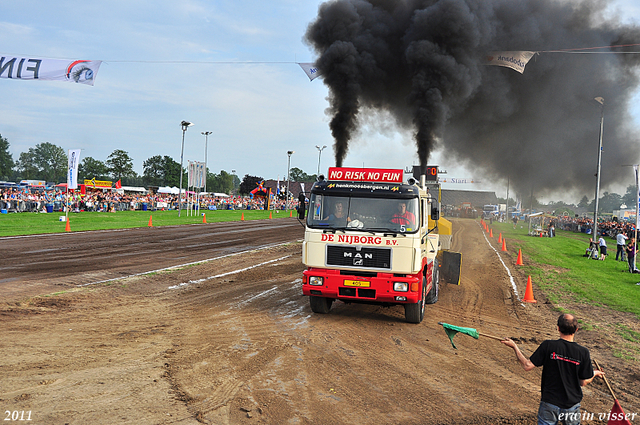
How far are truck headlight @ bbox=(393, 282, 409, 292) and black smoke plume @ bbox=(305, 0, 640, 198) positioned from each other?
1065 cm

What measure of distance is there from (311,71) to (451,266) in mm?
10582

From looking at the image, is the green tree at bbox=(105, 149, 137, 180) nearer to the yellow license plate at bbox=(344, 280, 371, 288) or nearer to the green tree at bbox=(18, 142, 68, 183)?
the green tree at bbox=(18, 142, 68, 183)

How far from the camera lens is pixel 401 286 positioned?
8.28 m

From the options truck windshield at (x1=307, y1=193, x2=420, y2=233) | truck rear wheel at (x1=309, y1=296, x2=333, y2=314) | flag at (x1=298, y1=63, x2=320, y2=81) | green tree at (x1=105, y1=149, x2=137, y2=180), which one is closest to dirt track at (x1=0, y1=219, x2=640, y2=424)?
truck rear wheel at (x1=309, y1=296, x2=333, y2=314)

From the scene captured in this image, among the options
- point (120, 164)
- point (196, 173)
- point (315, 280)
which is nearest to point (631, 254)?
point (315, 280)

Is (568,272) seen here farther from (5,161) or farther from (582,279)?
(5,161)

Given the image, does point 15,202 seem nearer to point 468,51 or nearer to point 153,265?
point 153,265

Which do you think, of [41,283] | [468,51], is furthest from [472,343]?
[468,51]

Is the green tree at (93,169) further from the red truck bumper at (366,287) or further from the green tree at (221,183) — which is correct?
the red truck bumper at (366,287)

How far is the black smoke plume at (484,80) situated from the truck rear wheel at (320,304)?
978 centimetres

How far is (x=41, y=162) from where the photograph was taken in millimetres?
150375

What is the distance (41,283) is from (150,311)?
4.29 meters

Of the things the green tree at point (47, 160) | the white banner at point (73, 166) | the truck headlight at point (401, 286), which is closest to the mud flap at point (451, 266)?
the truck headlight at point (401, 286)

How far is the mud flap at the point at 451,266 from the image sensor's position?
13547mm
